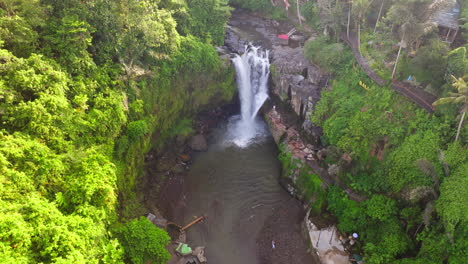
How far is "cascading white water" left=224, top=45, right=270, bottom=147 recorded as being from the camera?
38562 mm

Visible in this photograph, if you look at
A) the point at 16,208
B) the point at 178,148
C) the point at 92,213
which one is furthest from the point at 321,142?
the point at 16,208

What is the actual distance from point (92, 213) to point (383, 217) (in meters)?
21.3

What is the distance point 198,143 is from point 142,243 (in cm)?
1778

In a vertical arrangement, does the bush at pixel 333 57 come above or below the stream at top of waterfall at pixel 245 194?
above

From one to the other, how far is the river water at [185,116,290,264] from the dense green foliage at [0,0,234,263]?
5.89 m

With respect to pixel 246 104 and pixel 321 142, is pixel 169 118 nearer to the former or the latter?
pixel 246 104

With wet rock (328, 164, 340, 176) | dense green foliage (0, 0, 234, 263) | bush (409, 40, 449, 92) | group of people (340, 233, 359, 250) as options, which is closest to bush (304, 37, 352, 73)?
bush (409, 40, 449, 92)

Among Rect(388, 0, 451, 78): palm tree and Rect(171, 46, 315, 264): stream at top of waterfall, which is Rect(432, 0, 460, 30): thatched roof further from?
Rect(171, 46, 315, 264): stream at top of waterfall

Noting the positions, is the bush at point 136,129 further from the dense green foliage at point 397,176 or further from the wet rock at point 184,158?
the dense green foliage at point 397,176

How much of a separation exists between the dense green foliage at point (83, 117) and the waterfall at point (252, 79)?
653 centimetres

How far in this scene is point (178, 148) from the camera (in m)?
34.7

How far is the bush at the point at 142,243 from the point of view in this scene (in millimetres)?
18328

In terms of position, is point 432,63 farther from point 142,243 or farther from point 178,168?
point 142,243

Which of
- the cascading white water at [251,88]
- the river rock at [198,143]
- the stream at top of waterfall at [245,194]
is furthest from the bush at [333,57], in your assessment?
the river rock at [198,143]
